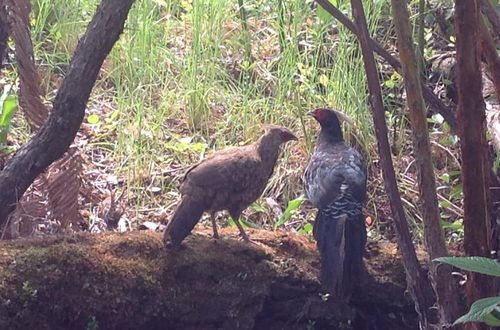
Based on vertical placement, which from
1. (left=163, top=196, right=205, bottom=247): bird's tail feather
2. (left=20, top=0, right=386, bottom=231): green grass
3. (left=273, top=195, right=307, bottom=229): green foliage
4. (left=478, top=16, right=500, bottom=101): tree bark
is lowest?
(left=163, top=196, right=205, bottom=247): bird's tail feather

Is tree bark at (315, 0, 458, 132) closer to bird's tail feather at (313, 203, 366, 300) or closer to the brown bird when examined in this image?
bird's tail feather at (313, 203, 366, 300)

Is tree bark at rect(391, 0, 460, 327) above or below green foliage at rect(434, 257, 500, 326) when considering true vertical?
above

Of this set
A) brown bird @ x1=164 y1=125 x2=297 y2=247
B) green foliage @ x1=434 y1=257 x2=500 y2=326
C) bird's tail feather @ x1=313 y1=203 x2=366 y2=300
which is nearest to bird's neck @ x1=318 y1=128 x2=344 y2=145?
brown bird @ x1=164 y1=125 x2=297 y2=247

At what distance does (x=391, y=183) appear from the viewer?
3.45 meters

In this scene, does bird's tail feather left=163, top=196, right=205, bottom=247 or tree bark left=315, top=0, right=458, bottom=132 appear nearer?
tree bark left=315, top=0, right=458, bottom=132

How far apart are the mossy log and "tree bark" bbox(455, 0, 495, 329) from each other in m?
1.21

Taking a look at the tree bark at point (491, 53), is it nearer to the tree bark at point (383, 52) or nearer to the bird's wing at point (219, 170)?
the tree bark at point (383, 52)

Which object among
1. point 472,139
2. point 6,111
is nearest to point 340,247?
point 472,139

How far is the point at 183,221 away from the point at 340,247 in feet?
2.57

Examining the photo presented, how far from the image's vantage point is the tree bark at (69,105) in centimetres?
401

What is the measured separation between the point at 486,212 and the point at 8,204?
2282 millimetres

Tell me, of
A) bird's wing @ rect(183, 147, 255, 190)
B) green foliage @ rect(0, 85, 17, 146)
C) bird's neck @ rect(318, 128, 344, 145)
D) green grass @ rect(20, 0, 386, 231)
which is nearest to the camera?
bird's wing @ rect(183, 147, 255, 190)

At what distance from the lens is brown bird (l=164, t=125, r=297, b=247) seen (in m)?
4.29

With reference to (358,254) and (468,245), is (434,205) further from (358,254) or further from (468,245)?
(358,254)
